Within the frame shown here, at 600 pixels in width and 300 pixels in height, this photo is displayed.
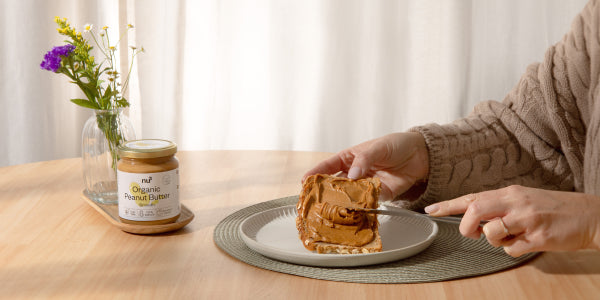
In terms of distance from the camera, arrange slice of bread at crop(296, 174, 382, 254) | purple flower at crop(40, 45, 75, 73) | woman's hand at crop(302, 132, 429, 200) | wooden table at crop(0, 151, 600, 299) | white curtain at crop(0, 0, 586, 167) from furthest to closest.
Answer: white curtain at crop(0, 0, 586, 167), woman's hand at crop(302, 132, 429, 200), purple flower at crop(40, 45, 75, 73), slice of bread at crop(296, 174, 382, 254), wooden table at crop(0, 151, 600, 299)

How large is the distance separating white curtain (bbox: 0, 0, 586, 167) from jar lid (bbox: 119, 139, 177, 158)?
1559mm

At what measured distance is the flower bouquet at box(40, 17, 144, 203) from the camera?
1.04 m

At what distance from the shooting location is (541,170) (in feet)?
4.30

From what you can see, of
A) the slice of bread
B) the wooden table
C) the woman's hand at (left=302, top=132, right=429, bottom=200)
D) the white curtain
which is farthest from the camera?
the white curtain

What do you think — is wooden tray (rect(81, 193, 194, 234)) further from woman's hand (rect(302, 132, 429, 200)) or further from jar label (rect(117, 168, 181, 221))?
woman's hand (rect(302, 132, 429, 200))

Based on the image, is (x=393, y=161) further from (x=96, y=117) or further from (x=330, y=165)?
(x=96, y=117)

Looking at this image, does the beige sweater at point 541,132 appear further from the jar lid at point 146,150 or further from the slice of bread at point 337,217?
the jar lid at point 146,150

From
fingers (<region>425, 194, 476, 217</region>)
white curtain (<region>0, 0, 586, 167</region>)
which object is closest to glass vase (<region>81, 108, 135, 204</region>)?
fingers (<region>425, 194, 476, 217</region>)

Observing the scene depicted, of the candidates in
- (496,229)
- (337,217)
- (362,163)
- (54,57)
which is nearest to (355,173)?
(362,163)

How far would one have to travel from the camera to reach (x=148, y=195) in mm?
964

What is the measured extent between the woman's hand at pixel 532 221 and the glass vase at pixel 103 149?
0.64m

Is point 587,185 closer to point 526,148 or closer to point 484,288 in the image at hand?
point 526,148

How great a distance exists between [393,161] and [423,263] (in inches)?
14.1

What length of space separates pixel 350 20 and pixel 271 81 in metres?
0.42
